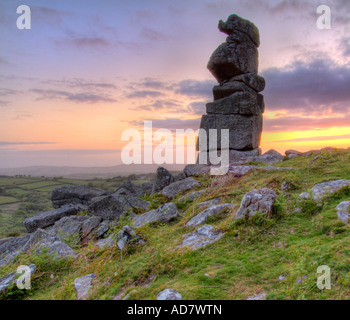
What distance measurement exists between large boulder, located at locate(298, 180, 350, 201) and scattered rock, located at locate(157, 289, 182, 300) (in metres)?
5.45

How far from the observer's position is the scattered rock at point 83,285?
5583 millimetres

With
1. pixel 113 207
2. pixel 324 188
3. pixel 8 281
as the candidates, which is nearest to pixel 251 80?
pixel 324 188

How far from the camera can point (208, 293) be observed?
4.47 metres

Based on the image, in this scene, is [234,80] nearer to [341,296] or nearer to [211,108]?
[211,108]

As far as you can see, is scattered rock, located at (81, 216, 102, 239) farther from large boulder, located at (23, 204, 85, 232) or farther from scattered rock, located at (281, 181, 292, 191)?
scattered rock, located at (281, 181, 292, 191)

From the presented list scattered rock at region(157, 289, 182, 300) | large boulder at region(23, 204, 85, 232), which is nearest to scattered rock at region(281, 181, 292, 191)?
scattered rock at region(157, 289, 182, 300)

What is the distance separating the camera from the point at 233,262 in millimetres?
5492

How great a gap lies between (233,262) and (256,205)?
229cm

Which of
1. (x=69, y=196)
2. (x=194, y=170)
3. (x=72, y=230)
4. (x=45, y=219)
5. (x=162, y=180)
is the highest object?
(x=194, y=170)

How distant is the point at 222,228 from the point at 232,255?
129 cm

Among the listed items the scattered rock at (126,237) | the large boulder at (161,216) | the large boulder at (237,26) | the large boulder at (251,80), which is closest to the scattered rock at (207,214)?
the large boulder at (161,216)

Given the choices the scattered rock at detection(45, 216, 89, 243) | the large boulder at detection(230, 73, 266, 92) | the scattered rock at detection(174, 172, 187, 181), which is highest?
the large boulder at detection(230, 73, 266, 92)

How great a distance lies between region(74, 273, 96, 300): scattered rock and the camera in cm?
558

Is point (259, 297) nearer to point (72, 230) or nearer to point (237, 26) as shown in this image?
point (72, 230)
